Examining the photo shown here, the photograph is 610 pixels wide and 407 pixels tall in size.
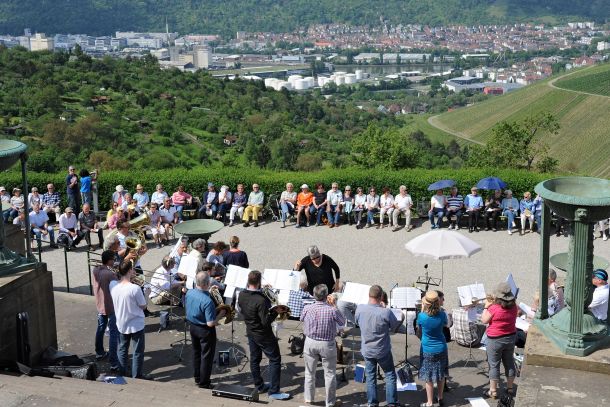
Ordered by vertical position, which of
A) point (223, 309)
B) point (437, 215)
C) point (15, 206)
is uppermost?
point (223, 309)

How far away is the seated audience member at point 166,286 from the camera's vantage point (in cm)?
1180

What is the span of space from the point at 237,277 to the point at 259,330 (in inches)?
81.9

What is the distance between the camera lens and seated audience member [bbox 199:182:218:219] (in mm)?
18906

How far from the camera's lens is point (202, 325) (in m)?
8.77

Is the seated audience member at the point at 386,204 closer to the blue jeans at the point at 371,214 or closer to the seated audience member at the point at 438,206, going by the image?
the blue jeans at the point at 371,214

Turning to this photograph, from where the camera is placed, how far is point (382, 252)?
1644 centimetres

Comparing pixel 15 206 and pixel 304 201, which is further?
pixel 304 201

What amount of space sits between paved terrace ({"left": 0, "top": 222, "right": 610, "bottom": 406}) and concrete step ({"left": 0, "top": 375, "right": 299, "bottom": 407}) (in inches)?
0.4

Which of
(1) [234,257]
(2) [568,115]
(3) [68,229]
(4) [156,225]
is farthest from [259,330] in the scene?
(2) [568,115]

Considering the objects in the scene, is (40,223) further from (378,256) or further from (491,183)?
(491,183)

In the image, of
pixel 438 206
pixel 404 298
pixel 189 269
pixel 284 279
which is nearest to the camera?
pixel 404 298

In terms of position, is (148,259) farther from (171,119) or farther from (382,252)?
(171,119)

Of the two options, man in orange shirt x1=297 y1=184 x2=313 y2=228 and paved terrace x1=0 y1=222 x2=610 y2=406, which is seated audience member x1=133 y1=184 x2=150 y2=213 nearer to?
paved terrace x1=0 y1=222 x2=610 y2=406

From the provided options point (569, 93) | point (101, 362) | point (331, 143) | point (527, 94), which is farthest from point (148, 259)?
point (527, 94)
